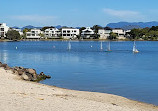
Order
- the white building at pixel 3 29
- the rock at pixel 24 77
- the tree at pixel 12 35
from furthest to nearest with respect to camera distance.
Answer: the white building at pixel 3 29
the tree at pixel 12 35
the rock at pixel 24 77

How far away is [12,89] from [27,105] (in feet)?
16.0

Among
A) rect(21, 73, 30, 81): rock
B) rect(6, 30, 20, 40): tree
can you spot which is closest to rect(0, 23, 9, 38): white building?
rect(6, 30, 20, 40): tree

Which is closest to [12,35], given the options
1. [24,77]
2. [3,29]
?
[3,29]

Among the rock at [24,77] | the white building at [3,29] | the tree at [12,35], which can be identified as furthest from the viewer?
the white building at [3,29]

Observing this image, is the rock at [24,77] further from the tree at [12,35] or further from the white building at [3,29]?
the white building at [3,29]

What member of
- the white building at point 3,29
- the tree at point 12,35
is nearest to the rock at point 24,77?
the tree at point 12,35

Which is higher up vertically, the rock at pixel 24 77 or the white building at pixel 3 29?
the white building at pixel 3 29

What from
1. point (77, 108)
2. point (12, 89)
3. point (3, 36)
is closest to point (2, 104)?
point (77, 108)

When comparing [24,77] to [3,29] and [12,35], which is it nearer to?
[12,35]

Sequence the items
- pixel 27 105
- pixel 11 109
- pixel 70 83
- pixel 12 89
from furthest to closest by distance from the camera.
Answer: pixel 70 83, pixel 12 89, pixel 27 105, pixel 11 109

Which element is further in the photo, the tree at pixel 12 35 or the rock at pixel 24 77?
the tree at pixel 12 35

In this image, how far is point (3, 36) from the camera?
607ft

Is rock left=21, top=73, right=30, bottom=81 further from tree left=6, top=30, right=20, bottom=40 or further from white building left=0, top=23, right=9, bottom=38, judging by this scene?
white building left=0, top=23, right=9, bottom=38

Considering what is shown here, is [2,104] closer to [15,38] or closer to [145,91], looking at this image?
[145,91]
